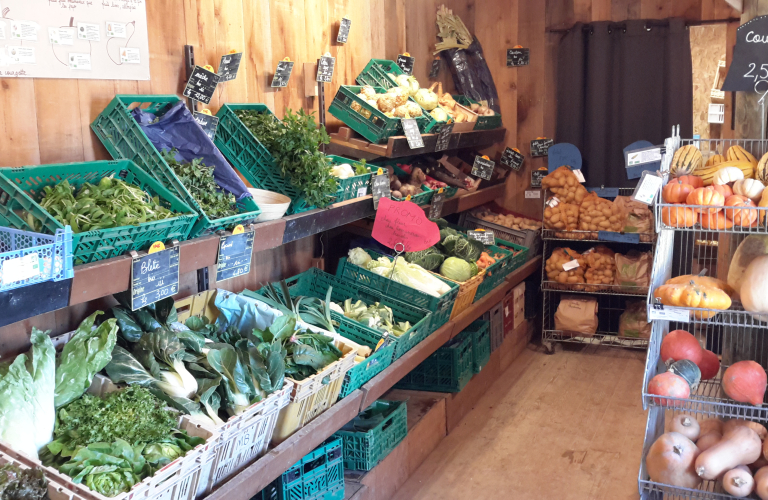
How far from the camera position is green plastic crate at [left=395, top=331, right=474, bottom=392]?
4137 mm

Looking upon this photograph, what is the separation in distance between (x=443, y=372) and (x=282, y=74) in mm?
1943

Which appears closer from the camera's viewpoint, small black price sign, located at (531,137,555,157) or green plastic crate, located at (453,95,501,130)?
green plastic crate, located at (453,95,501,130)

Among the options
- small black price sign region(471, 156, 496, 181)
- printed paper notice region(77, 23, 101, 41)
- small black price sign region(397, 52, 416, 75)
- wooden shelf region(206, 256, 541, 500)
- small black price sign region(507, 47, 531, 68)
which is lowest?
wooden shelf region(206, 256, 541, 500)

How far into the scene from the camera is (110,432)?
78.4 inches

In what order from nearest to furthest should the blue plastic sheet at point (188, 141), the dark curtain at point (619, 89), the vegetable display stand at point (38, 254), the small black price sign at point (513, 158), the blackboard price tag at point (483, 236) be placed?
1. the vegetable display stand at point (38, 254)
2. the blue plastic sheet at point (188, 141)
3. the blackboard price tag at point (483, 236)
4. the dark curtain at point (619, 89)
5. the small black price sign at point (513, 158)

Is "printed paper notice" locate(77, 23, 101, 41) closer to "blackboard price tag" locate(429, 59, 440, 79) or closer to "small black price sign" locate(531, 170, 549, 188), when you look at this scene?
"blackboard price tag" locate(429, 59, 440, 79)

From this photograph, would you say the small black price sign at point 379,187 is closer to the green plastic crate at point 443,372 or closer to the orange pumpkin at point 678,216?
the green plastic crate at point 443,372

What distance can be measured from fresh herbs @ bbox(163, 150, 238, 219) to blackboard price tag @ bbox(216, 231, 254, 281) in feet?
0.30

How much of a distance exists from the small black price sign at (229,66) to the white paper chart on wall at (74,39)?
416 millimetres

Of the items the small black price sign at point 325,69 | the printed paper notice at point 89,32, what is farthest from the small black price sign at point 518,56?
the printed paper notice at point 89,32

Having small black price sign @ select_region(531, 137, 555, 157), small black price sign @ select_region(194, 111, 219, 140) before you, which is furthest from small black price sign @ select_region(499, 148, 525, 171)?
small black price sign @ select_region(194, 111, 219, 140)

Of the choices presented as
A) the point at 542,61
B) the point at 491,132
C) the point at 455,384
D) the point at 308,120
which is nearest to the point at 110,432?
the point at 308,120

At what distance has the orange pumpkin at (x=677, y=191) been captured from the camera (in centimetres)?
228

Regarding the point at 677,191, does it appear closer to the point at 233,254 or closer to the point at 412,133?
the point at 233,254
